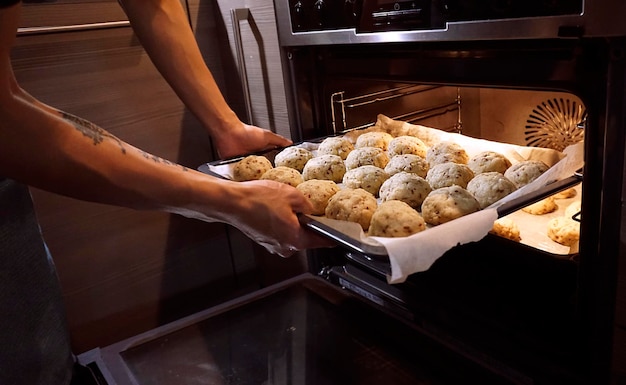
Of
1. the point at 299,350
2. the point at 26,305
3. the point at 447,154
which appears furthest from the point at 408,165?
the point at 26,305

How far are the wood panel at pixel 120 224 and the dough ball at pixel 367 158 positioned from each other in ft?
2.00

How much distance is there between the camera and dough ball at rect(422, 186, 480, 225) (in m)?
0.85

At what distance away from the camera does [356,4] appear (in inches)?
39.7

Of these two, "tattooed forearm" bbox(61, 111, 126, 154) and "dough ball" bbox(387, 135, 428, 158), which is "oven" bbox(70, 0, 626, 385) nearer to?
"dough ball" bbox(387, 135, 428, 158)

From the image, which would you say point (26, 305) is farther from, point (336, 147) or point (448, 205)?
point (448, 205)

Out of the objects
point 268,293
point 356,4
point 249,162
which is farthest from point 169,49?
point 268,293

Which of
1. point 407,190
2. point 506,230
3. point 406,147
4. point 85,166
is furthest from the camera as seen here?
point 406,147

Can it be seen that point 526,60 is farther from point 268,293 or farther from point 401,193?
point 268,293

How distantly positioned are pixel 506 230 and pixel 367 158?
308 mm

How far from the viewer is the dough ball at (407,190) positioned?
959 millimetres

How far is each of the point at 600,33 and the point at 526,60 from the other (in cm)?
15

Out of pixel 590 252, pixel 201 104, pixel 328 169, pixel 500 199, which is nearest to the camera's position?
pixel 590 252

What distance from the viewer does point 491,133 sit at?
124 cm

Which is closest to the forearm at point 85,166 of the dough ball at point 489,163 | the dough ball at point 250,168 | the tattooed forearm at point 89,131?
the tattooed forearm at point 89,131
